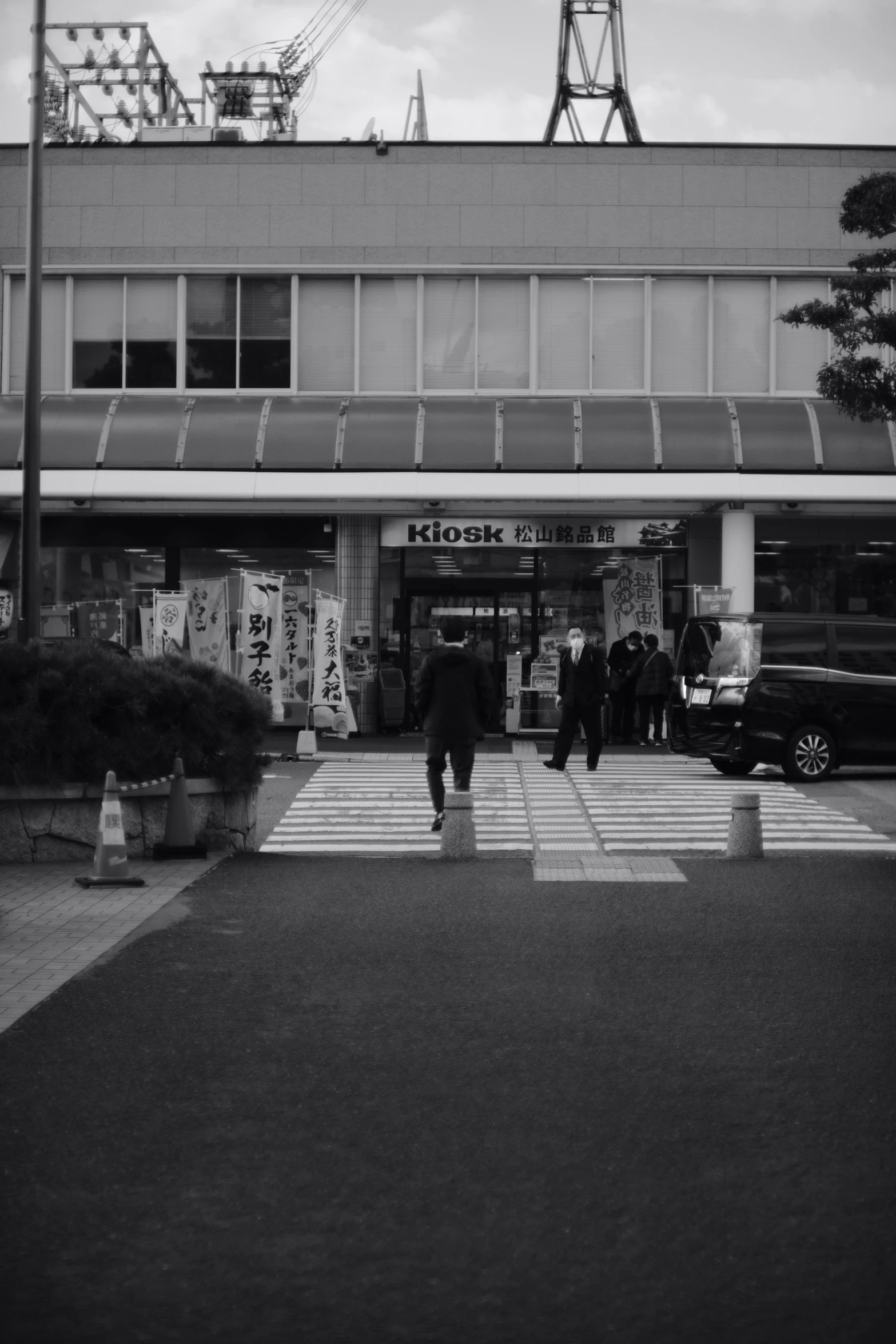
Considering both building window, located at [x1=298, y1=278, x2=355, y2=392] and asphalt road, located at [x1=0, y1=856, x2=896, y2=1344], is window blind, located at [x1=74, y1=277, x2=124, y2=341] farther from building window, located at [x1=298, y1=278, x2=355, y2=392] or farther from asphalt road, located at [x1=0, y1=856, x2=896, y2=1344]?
asphalt road, located at [x1=0, y1=856, x2=896, y2=1344]

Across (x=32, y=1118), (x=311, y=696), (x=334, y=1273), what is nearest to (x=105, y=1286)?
(x=334, y=1273)

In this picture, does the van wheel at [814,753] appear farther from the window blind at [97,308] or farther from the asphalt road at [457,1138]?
the window blind at [97,308]

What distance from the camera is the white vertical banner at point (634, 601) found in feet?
86.8

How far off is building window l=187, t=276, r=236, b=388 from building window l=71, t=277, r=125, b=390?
1.24 m

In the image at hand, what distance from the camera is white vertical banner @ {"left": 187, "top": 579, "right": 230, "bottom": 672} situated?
2403 centimetres

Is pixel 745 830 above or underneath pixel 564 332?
underneath

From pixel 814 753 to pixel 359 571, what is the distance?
32.4ft

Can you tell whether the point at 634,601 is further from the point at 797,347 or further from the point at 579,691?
the point at 579,691

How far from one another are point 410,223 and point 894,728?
42.5ft

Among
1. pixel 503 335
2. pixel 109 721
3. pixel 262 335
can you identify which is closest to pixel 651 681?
pixel 503 335

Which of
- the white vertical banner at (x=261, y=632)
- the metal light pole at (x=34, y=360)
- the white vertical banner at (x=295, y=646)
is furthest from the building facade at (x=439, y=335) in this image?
the metal light pole at (x=34, y=360)

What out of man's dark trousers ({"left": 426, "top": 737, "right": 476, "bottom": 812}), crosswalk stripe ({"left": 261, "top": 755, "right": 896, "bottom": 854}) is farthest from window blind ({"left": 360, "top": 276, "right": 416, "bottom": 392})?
man's dark trousers ({"left": 426, "top": 737, "right": 476, "bottom": 812})

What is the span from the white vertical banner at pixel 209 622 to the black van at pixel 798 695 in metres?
7.74

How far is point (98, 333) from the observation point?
91.2 feet
